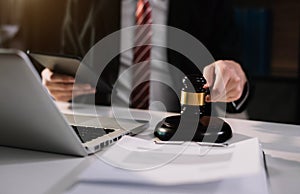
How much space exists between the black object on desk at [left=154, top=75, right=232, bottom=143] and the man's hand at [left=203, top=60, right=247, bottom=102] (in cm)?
9

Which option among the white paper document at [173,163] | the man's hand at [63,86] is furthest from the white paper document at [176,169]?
the man's hand at [63,86]

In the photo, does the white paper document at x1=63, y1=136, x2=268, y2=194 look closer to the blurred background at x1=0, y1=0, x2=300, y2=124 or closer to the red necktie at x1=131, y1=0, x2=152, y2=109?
the red necktie at x1=131, y1=0, x2=152, y2=109

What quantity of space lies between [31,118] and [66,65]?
13.4 inches

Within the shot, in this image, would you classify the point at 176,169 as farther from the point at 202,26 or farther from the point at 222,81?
the point at 202,26

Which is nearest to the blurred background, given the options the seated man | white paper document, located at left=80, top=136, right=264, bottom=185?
the seated man

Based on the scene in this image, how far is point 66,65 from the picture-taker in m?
0.88

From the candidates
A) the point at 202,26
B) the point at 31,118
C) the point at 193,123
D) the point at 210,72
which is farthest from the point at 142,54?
the point at 31,118

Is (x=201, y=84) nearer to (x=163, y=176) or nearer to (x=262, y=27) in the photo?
(x=163, y=176)

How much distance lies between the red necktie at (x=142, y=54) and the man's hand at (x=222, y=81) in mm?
509

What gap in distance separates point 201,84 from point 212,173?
0.74ft

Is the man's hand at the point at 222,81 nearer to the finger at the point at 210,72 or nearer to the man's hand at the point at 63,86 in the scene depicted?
the finger at the point at 210,72

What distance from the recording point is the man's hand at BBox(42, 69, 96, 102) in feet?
3.48

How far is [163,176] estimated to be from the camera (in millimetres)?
488

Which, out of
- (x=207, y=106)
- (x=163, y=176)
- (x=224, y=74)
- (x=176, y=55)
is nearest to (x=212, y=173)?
(x=163, y=176)
